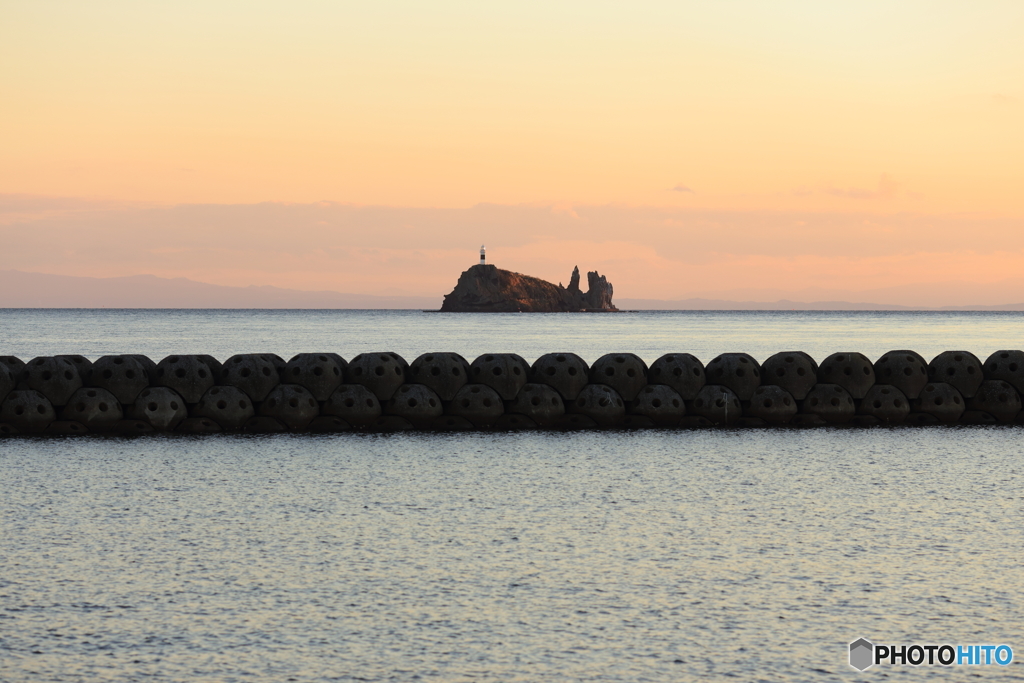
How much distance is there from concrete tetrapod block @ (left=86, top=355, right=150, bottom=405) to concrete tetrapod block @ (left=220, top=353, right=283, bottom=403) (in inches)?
61.8

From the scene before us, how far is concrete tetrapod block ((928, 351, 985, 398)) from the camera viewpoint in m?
22.9

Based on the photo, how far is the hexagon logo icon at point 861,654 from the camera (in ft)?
24.3

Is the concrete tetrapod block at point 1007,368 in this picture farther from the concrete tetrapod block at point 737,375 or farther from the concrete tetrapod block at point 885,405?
the concrete tetrapod block at point 737,375

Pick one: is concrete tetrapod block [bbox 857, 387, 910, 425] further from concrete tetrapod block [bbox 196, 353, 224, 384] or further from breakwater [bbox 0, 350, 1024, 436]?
concrete tetrapod block [bbox 196, 353, 224, 384]

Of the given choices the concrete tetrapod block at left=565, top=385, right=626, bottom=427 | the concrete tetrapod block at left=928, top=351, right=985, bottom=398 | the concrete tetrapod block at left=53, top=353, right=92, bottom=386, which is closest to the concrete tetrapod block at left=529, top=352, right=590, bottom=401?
the concrete tetrapod block at left=565, top=385, right=626, bottom=427

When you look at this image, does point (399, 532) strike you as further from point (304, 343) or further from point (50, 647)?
point (304, 343)

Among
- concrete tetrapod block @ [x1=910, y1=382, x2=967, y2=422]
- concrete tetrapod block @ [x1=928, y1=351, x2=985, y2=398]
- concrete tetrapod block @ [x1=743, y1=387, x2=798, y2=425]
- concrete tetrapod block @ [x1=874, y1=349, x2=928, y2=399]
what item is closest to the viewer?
concrete tetrapod block @ [x1=743, y1=387, x2=798, y2=425]

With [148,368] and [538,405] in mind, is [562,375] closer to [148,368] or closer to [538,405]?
[538,405]

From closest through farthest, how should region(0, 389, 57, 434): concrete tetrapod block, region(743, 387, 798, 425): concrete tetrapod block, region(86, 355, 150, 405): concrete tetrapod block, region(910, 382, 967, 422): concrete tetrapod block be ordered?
region(0, 389, 57, 434): concrete tetrapod block → region(86, 355, 150, 405): concrete tetrapod block → region(743, 387, 798, 425): concrete tetrapod block → region(910, 382, 967, 422): concrete tetrapod block

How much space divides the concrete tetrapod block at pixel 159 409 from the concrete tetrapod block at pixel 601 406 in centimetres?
769

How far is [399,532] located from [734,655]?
4599 mm

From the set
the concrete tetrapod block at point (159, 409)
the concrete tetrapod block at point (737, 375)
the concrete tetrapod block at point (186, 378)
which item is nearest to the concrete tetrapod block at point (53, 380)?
the concrete tetrapod block at point (159, 409)

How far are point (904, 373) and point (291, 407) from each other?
12.9 m

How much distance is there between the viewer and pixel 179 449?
1773cm
